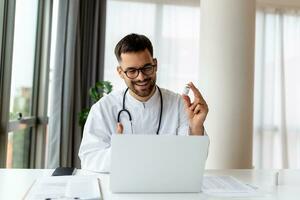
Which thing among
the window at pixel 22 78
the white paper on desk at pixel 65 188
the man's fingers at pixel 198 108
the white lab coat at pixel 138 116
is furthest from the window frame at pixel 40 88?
the man's fingers at pixel 198 108

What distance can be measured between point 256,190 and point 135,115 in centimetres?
73

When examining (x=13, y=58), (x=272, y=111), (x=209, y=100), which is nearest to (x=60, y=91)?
(x=13, y=58)

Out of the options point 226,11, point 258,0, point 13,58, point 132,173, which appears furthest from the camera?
point 258,0

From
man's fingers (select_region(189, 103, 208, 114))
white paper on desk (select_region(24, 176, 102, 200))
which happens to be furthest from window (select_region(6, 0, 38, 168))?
man's fingers (select_region(189, 103, 208, 114))

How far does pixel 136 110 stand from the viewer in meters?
1.59

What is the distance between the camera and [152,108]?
161 cm

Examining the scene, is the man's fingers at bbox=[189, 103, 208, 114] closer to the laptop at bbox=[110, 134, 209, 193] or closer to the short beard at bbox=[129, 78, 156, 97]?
the short beard at bbox=[129, 78, 156, 97]

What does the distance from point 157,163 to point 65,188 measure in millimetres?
314

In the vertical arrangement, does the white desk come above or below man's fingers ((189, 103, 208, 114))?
below

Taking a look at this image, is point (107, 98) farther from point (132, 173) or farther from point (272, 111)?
point (272, 111)

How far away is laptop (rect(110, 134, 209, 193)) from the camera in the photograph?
92 centimetres

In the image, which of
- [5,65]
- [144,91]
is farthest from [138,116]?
[5,65]

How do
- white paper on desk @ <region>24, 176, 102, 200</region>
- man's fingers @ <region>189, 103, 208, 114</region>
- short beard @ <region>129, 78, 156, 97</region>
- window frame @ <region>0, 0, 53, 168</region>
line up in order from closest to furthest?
white paper on desk @ <region>24, 176, 102, 200</region> < man's fingers @ <region>189, 103, 208, 114</region> < short beard @ <region>129, 78, 156, 97</region> < window frame @ <region>0, 0, 53, 168</region>

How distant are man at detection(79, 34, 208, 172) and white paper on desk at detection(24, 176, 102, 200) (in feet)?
0.54
